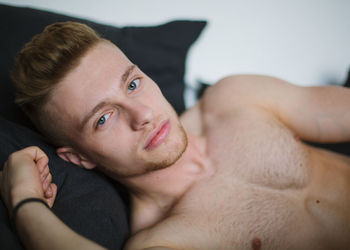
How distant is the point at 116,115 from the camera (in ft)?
3.13

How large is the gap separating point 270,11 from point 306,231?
135 centimetres

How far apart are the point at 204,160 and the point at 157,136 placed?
0.28m

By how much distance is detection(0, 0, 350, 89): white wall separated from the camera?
1683mm

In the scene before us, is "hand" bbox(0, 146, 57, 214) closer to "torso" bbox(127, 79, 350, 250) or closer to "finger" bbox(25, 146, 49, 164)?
"finger" bbox(25, 146, 49, 164)

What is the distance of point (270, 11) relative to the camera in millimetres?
1716

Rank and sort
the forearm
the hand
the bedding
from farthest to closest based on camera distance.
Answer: the bedding → the hand → the forearm

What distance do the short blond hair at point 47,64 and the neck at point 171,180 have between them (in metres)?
0.36

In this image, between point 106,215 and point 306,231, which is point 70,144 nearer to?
point 106,215

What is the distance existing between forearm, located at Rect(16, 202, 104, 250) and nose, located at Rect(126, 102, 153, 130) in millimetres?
377

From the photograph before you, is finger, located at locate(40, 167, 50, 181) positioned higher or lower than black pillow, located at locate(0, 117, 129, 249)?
higher

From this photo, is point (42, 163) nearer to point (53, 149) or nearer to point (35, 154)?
point (35, 154)

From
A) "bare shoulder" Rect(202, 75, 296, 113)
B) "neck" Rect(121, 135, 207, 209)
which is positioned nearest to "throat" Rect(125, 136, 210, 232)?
"neck" Rect(121, 135, 207, 209)

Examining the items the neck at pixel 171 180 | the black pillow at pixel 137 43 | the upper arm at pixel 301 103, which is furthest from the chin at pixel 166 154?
the black pillow at pixel 137 43

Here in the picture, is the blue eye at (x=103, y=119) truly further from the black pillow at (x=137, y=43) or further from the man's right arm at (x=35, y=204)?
the black pillow at (x=137, y=43)
